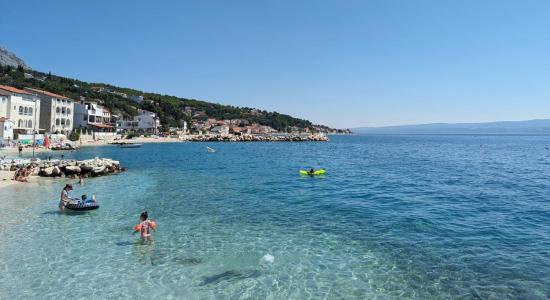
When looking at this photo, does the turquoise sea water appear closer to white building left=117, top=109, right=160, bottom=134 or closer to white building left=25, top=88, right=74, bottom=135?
white building left=25, top=88, right=74, bottom=135

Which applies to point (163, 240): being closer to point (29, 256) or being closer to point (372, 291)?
point (29, 256)

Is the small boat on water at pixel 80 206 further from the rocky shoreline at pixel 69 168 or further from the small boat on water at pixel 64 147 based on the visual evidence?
the small boat on water at pixel 64 147

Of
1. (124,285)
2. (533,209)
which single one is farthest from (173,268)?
(533,209)

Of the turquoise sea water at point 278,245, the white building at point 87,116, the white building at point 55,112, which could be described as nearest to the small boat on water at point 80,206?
the turquoise sea water at point 278,245

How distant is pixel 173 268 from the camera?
12.5m

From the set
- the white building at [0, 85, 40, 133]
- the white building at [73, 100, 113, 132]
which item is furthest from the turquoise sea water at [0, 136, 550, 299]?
the white building at [73, 100, 113, 132]

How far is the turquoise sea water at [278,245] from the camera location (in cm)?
1112

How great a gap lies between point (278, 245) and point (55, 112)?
88.9 meters

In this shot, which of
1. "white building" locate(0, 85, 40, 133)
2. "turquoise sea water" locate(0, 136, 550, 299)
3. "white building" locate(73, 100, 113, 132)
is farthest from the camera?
"white building" locate(73, 100, 113, 132)

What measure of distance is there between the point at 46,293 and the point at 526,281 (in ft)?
49.0

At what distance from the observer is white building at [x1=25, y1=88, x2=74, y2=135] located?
272ft

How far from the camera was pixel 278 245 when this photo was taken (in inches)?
592

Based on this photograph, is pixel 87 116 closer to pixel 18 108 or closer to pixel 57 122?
pixel 57 122

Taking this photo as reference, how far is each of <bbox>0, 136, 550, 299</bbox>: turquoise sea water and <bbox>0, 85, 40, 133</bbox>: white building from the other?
50526mm
